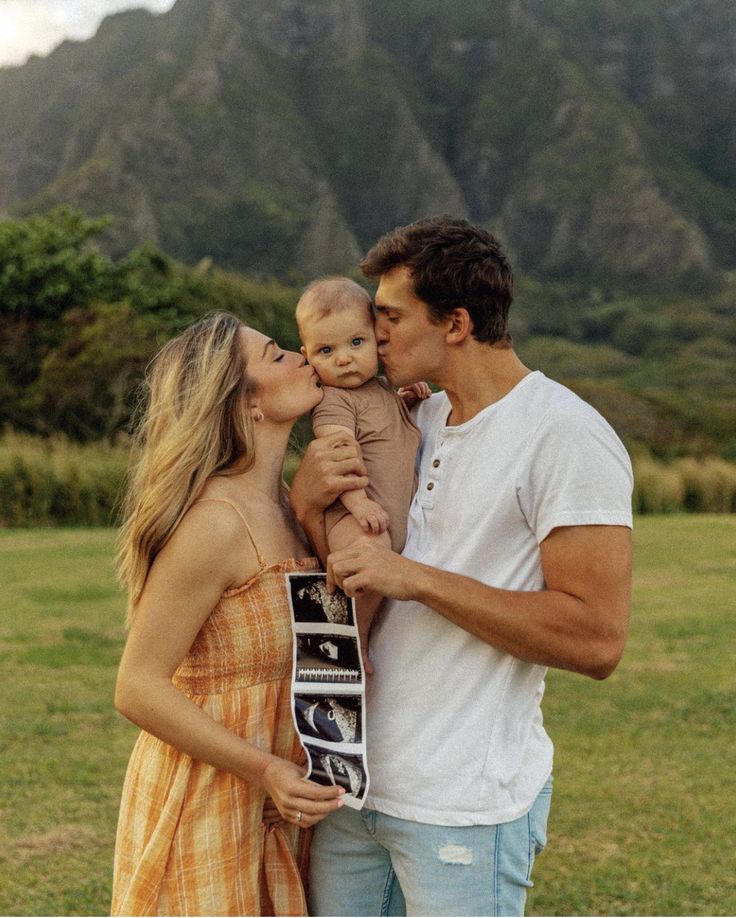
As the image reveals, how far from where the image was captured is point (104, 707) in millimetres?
6793

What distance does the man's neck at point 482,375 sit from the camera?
221 cm

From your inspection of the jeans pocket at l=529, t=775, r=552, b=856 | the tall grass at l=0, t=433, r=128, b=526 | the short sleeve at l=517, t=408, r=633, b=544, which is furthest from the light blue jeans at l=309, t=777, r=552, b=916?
the tall grass at l=0, t=433, r=128, b=526

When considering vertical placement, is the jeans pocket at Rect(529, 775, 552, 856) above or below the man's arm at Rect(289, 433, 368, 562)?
below

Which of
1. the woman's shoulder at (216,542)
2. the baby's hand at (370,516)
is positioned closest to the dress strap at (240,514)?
the woman's shoulder at (216,542)

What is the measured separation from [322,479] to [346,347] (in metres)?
0.33

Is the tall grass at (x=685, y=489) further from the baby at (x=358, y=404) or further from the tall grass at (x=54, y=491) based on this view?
the baby at (x=358, y=404)

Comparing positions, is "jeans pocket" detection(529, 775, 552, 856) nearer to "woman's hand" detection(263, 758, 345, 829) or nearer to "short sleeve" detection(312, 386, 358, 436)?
"woman's hand" detection(263, 758, 345, 829)

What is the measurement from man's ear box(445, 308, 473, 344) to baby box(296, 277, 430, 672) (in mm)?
223

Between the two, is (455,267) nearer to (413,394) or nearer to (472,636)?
(413,394)

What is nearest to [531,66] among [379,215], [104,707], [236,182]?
[379,215]

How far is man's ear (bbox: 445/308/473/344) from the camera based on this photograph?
2203mm

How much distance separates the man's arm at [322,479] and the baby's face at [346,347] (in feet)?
0.56

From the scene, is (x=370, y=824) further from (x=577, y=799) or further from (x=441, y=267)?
(x=577, y=799)

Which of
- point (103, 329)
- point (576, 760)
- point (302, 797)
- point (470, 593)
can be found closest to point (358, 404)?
point (470, 593)
